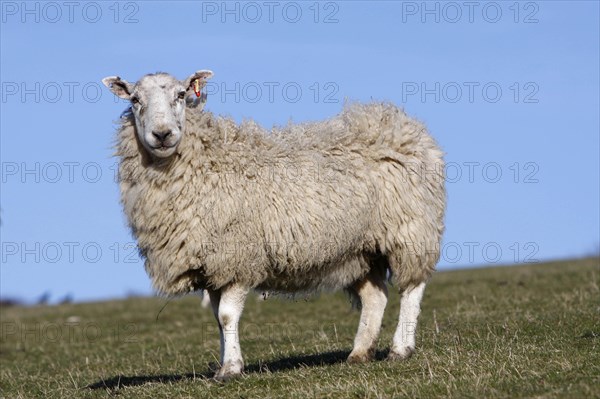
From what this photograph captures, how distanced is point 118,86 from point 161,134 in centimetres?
106

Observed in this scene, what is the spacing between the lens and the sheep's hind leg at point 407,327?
10.7 m

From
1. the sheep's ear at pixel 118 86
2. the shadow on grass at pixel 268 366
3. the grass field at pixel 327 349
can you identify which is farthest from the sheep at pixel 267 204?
the grass field at pixel 327 349

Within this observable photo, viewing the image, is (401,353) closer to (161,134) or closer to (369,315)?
(369,315)

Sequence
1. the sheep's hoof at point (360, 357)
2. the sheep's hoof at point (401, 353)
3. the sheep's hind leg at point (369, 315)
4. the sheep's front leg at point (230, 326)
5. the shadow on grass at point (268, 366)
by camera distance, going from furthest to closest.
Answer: the shadow on grass at point (268, 366) < the sheep's hind leg at point (369, 315) < the sheep's hoof at point (360, 357) < the sheep's hoof at point (401, 353) < the sheep's front leg at point (230, 326)

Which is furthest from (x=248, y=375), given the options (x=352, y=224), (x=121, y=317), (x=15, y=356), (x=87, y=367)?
(x=121, y=317)

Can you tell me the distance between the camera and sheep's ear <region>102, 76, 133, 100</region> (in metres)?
10.2

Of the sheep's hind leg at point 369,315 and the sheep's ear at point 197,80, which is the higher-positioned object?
the sheep's ear at point 197,80

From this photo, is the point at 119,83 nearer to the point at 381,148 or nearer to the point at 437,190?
the point at 381,148

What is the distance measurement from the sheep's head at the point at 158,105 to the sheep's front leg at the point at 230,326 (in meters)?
1.49

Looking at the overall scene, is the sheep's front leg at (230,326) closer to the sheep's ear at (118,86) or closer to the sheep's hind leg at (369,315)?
the sheep's hind leg at (369,315)

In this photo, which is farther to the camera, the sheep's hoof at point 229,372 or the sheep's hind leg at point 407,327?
the sheep's hind leg at point 407,327

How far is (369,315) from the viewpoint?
1112 centimetres

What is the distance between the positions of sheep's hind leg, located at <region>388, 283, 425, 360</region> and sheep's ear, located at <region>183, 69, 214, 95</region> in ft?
10.4

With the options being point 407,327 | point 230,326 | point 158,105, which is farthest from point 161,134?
point 407,327
